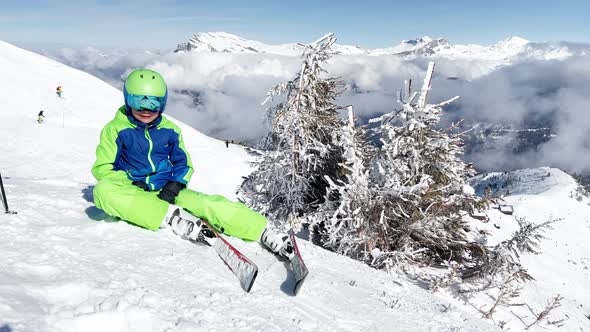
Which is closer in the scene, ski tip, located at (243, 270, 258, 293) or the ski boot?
ski tip, located at (243, 270, 258, 293)

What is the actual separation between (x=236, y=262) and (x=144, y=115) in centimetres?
256

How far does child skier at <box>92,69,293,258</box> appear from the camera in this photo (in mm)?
4785

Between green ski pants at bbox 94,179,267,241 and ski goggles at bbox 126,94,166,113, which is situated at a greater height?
ski goggles at bbox 126,94,166,113

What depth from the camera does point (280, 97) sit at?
1412 cm

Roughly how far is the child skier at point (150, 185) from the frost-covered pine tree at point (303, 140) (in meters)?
7.39

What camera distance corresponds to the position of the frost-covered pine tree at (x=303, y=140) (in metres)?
12.8

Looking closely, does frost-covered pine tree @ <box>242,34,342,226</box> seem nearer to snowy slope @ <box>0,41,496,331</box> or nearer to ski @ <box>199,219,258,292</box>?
snowy slope @ <box>0,41,496,331</box>

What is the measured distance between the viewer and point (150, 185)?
18.0ft

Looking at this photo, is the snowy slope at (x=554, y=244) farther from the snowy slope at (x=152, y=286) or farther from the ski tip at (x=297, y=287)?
the ski tip at (x=297, y=287)

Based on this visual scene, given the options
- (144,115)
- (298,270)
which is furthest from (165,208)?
(298,270)

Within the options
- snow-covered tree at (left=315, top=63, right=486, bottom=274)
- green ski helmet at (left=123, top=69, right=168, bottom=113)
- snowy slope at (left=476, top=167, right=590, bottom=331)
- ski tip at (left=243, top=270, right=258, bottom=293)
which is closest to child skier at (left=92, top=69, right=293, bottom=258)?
green ski helmet at (left=123, top=69, right=168, bottom=113)

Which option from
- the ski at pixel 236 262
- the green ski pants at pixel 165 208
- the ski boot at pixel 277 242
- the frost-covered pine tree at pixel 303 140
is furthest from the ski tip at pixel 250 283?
the frost-covered pine tree at pixel 303 140

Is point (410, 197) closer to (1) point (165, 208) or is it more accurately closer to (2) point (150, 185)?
(2) point (150, 185)

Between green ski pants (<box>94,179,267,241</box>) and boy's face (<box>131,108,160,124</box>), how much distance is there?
3.06 ft
